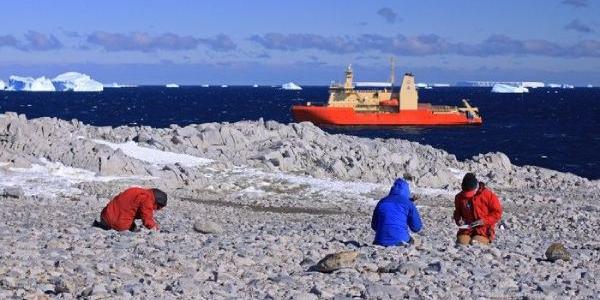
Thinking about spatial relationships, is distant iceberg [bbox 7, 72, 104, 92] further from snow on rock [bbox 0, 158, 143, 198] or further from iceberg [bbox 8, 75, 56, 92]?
snow on rock [bbox 0, 158, 143, 198]

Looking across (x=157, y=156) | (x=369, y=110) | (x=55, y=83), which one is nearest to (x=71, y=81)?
(x=55, y=83)

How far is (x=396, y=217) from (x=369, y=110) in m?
63.0

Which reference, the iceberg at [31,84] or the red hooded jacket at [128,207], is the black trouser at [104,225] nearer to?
the red hooded jacket at [128,207]

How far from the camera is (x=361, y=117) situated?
73.6 metres

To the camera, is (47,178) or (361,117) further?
(361,117)

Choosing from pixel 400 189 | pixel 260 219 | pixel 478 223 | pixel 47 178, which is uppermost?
pixel 400 189

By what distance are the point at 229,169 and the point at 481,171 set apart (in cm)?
997

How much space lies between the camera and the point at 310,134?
3447 centimetres

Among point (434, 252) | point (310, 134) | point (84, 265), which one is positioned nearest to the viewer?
point (84, 265)

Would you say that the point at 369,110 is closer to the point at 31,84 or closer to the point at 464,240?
the point at 464,240

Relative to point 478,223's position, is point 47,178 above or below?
below

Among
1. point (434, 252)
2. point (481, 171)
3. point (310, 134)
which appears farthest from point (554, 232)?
point (310, 134)

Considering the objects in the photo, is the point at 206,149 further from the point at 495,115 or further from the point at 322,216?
the point at 495,115

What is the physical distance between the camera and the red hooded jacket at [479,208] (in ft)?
41.0
